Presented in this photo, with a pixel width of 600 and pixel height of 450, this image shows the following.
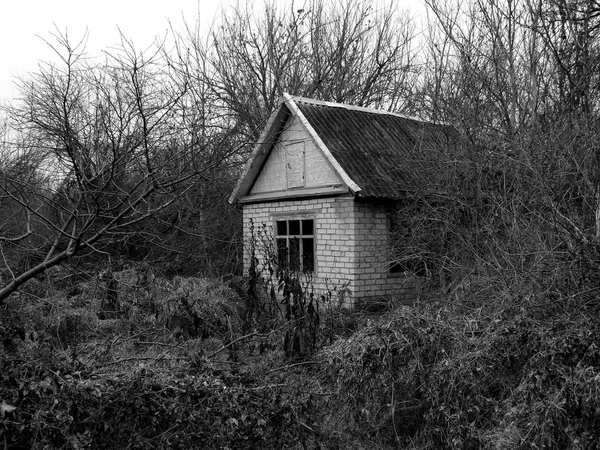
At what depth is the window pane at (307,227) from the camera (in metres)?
12.3

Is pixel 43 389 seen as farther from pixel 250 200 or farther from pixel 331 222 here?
pixel 250 200

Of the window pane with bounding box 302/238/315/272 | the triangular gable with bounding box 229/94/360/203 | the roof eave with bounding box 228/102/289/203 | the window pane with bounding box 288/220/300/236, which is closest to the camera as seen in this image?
the triangular gable with bounding box 229/94/360/203

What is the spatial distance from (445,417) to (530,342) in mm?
834

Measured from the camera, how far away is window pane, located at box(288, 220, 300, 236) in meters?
12.7

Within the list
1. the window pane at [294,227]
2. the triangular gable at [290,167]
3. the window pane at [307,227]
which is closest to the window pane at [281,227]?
the window pane at [294,227]

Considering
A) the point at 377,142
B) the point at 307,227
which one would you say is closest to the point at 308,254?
the point at 307,227

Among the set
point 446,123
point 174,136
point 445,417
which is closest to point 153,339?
point 174,136

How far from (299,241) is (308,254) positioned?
1.52 feet

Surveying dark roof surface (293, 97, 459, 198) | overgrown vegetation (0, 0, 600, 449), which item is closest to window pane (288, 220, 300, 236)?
dark roof surface (293, 97, 459, 198)

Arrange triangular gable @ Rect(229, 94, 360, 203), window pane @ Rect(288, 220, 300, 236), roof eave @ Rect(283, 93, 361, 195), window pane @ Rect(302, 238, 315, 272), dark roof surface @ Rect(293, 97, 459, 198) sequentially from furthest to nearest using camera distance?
window pane @ Rect(288, 220, 300, 236)
window pane @ Rect(302, 238, 315, 272)
triangular gable @ Rect(229, 94, 360, 203)
roof eave @ Rect(283, 93, 361, 195)
dark roof surface @ Rect(293, 97, 459, 198)

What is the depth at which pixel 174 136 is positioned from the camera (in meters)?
5.29

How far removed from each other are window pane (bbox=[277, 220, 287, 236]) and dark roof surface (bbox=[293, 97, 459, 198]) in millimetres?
2273

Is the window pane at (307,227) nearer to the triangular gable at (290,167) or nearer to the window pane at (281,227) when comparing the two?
the triangular gable at (290,167)

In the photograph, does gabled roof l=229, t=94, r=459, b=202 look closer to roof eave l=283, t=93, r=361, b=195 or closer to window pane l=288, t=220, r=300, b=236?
roof eave l=283, t=93, r=361, b=195
